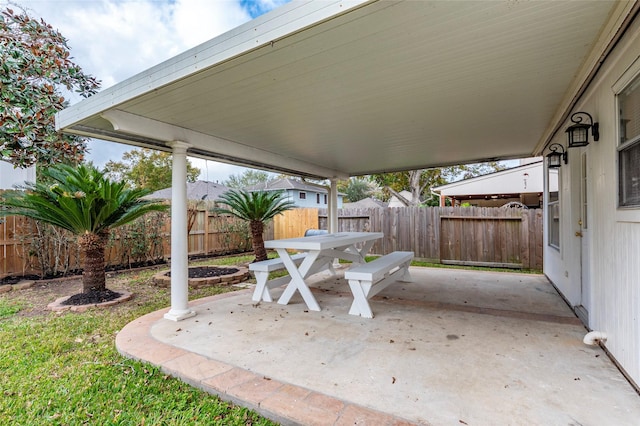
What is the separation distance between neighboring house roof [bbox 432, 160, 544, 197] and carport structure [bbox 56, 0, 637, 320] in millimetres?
7873

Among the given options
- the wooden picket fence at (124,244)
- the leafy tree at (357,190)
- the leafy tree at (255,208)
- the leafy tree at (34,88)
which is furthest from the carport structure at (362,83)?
the leafy tree at (357,190)

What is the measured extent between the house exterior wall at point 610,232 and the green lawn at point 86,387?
2.58m

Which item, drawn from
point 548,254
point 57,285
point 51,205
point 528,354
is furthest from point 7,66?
point 548,254

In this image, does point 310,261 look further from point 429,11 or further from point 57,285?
point 57,285

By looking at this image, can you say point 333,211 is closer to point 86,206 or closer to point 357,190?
point 86,206

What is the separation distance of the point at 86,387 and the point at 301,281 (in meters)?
2.36

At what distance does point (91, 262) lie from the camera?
15.3ft

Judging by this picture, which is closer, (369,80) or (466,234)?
(369,80)

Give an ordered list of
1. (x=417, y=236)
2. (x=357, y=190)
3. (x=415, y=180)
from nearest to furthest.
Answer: (x=417, y=236)
(x=415, y=180)
(x=357, y=190)

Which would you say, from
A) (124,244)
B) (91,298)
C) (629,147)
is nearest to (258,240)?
(124,244)

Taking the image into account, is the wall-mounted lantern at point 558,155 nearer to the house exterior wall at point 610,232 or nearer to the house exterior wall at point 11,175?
the house exterior wall at point 610,232

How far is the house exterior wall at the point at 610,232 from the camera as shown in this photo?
6.77ft

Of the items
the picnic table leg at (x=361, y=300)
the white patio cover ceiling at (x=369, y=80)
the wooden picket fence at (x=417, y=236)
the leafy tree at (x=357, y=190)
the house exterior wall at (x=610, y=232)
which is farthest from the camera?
the leafy tree at (x=357, y=190)

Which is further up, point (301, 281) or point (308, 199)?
point (308, 199)
